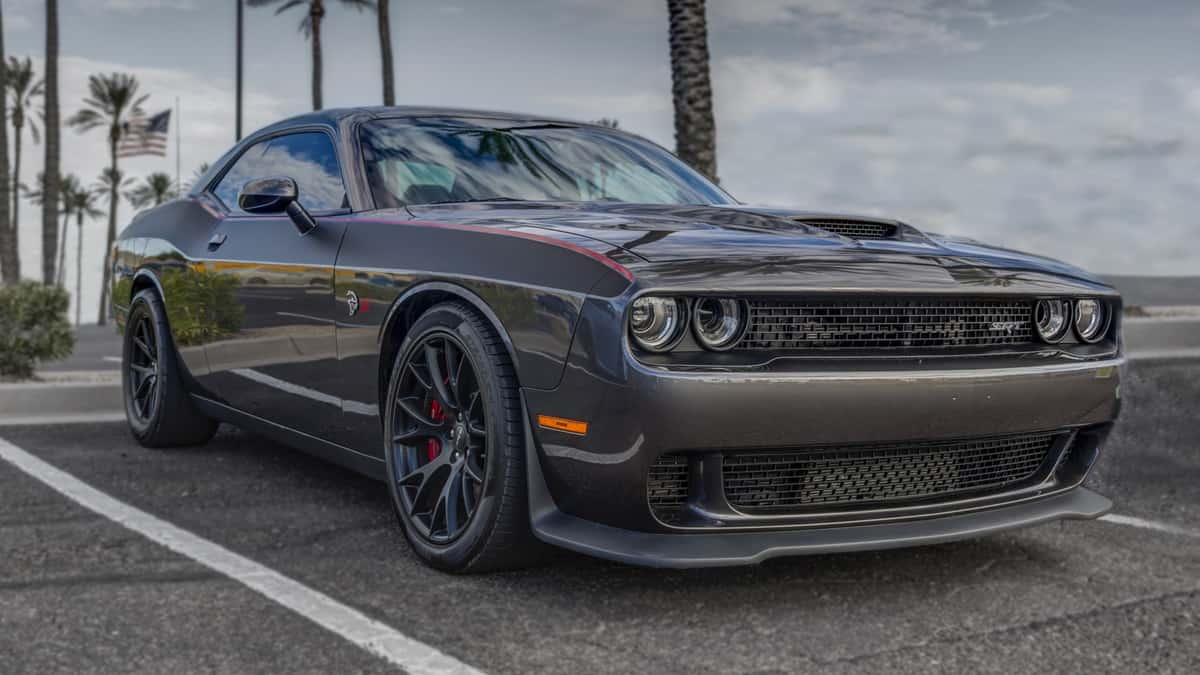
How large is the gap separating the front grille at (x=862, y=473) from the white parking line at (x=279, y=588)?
2.85 feet

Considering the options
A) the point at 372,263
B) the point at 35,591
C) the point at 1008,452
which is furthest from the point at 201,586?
the point at 1008,452

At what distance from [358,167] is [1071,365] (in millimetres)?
2457

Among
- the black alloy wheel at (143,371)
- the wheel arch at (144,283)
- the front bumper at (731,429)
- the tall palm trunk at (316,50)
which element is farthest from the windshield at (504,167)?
the tall palm trunk at (316,50)

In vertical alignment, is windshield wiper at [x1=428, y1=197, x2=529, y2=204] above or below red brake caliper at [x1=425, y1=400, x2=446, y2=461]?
above

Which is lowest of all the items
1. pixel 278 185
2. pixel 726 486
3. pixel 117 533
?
pixel 117 533

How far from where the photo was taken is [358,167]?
14.5 feet

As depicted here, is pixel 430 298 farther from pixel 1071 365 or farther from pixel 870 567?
pixel 1071 365

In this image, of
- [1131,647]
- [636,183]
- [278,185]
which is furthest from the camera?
[636,183]

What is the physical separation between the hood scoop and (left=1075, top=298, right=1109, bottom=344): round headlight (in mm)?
598

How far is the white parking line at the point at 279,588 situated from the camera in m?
2.86

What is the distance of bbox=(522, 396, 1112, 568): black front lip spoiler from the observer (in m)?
3.04

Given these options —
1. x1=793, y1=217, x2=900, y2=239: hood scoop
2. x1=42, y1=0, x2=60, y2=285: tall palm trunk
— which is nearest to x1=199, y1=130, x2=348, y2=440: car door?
x1=793, y1=217, x2=900, y2=239: hood scoop

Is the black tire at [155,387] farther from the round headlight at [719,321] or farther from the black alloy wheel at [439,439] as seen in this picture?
the round headlight at [719,321]

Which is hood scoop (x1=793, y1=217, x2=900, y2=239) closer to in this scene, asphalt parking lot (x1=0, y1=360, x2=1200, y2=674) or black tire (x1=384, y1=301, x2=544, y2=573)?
asphalt parking lot (x1=0, y1=360, x2=1200, y2=674)
